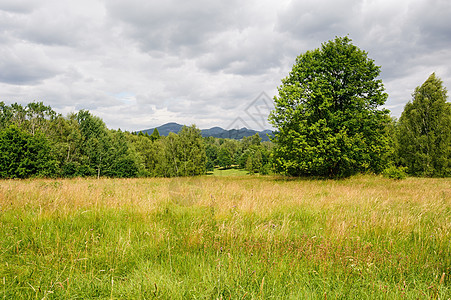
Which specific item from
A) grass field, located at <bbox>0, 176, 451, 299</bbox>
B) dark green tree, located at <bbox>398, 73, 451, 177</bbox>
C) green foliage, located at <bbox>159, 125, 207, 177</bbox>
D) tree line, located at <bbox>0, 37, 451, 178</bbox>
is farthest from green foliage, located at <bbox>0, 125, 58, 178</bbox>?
dark green tree, located at <bbox>398, 73, 451, 177</bbox>

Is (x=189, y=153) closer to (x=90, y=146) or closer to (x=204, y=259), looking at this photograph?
(x=90, y=146)

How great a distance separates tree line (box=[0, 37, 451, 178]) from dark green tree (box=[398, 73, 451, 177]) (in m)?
0.11

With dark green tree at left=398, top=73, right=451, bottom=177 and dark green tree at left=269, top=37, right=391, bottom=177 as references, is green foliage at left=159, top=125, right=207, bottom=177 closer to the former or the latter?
dark green tree at left=269, top=37, right=391, bottom=177

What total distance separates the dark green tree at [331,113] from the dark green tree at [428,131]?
21352 mm

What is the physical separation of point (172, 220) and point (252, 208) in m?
1.95

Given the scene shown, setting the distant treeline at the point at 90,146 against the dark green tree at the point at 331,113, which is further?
the distant treeline at the point at 90,146

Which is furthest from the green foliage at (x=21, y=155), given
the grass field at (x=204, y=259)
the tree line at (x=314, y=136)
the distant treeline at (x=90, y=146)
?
the grass field at (x=204, y=259)

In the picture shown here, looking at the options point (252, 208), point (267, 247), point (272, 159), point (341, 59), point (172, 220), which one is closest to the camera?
point (267, 247)

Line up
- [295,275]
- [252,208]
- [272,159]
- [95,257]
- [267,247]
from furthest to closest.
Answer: [272,159] → [252,208] → [267,247] → [95,257] → [295,275]

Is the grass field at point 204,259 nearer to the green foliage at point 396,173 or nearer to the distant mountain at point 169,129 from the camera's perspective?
the green foliage at point 396,173

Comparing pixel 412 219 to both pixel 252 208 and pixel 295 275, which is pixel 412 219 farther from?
pixel 295 275

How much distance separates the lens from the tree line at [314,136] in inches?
624

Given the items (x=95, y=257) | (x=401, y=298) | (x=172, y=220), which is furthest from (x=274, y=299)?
(x=172, y=220)

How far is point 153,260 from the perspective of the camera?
2.85 meters
